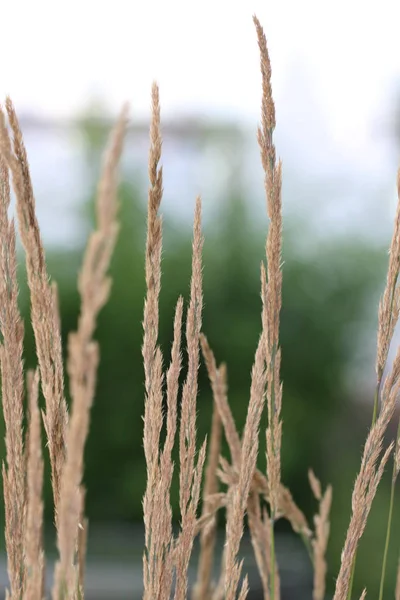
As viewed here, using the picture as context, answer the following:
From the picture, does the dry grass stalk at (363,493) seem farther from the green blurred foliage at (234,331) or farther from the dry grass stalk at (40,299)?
the green blurred foliage at (234,331)

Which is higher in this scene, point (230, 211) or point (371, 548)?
point (230, 211)

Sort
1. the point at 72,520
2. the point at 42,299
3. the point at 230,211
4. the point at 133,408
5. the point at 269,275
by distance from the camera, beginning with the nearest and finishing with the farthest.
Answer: the point at 72,520
the point at 42,299
the point at 269,275
the point at 133,408
the point at 230,211

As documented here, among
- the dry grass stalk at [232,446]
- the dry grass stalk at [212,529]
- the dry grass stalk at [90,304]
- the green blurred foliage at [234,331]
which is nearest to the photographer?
the dry grass stalk at [90,304]

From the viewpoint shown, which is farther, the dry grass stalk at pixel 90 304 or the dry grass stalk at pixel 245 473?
the dry grass stalk at pixel 245 473

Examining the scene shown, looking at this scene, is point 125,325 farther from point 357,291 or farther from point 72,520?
point 72,520

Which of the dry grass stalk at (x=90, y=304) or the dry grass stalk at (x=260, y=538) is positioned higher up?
the dry grass stalk at (x=90, y=304)

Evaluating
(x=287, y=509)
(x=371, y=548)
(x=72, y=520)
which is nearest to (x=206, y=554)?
(x=287, y=509)

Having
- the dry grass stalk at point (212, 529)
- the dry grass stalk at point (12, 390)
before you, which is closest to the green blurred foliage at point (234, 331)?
the dry grass stalk at point (212, 529)

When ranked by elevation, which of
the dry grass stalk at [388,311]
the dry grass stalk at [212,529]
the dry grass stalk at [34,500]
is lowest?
the dry grass stalk at [212,529]

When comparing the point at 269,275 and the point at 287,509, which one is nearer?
the point at 269,275
